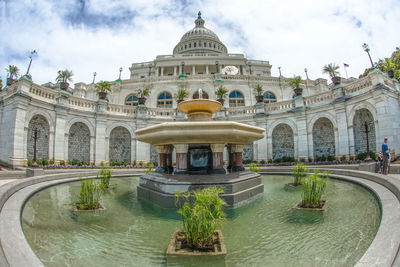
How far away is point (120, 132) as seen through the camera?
21984 millimetres

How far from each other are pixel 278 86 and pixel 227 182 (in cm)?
3611

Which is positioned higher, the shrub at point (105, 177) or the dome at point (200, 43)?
the dome at point (200, 43)

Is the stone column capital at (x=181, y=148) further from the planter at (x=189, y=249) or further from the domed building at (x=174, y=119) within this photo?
the domed building at (x=174, y=119)

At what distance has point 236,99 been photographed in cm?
3684

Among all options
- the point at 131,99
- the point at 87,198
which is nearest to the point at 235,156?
the point at 87,198

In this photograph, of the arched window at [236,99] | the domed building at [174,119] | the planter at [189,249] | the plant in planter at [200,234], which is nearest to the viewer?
the planter at [189,249]

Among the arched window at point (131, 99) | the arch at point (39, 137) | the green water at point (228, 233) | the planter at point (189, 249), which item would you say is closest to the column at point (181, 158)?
the green water at point (228, 233)

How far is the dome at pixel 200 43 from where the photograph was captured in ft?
214

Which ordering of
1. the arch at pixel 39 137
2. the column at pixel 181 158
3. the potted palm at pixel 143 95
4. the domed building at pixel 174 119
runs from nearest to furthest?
the column at pixel 181 158
the domed building at pixel 174 119
the arch at pixel 39 137
the potted palm at pixel 143 95

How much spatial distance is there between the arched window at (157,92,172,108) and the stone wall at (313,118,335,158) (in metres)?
24.1

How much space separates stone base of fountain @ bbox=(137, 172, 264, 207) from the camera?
6625 mm

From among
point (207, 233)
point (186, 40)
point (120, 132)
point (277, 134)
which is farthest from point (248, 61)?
point (207, 233)

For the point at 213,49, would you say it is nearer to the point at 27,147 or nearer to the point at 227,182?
the point at 27,147

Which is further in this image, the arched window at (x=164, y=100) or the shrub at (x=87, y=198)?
the arched window at (x=164, y=100)
